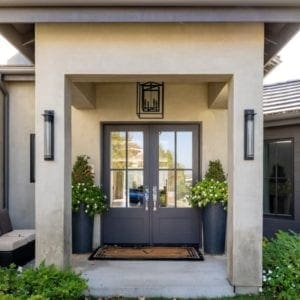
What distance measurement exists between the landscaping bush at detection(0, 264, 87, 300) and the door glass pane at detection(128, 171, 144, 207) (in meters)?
3.19

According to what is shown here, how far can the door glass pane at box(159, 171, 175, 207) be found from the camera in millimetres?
7359

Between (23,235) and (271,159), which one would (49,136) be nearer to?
(23,235)

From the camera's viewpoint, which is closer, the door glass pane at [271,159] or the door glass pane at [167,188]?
the door glass pane at [167,188]

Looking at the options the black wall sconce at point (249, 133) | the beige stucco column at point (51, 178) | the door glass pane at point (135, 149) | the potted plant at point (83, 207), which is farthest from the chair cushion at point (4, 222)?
the black wall sconce at point (249, 133)

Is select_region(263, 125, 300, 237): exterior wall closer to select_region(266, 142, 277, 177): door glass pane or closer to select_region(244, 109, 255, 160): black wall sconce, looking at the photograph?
select_region(266, 142, 277, 177): door glass pane

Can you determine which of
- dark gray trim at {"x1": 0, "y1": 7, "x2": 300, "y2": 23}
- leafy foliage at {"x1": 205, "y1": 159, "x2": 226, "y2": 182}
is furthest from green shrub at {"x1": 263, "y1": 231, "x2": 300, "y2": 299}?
dark gray trim at {"x1": 0, "y1": 7, "x2": 300, "y2": 23}

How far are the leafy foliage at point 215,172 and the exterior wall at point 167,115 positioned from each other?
0.20 meters

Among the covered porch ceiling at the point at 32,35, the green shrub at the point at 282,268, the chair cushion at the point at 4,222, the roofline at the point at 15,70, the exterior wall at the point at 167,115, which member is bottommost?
the green shrub at the point at 282,268

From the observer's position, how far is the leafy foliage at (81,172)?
6961 mm

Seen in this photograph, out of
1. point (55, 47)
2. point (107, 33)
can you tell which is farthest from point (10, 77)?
point (107, 33)

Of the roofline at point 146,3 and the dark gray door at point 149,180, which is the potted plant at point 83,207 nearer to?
the dark gray door at point 149,180

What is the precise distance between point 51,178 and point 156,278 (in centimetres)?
201

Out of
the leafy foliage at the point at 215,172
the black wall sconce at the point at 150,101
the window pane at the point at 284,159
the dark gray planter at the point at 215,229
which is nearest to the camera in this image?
the dark gray planter at the point at 215,229

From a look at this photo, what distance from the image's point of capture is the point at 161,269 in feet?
18.3
